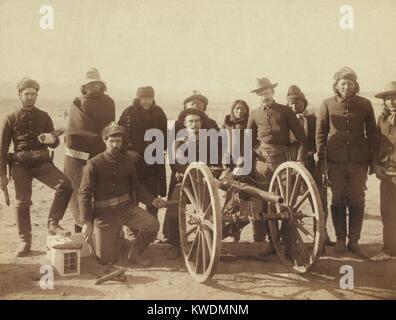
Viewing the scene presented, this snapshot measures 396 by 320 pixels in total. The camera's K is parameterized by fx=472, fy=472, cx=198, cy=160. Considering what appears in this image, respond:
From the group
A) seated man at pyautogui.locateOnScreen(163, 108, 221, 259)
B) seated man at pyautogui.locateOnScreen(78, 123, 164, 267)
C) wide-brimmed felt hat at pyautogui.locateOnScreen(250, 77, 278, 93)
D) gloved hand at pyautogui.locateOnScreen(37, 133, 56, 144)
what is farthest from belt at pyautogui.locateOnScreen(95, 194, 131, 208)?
wide-brimmed felt hat at pyautogui.locateOnScreen(250, 77, 278, 93)

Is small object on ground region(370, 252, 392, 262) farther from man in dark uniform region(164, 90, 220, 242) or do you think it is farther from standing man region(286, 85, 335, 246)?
man in dark uniform region(164, 90, 220, 242)

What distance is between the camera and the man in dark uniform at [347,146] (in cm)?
566

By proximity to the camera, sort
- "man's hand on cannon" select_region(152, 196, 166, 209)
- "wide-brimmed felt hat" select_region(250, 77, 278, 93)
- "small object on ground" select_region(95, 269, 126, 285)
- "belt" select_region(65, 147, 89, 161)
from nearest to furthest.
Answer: "small object on ground" select_region(95, 269, 126, 285) < "man's hand on cannon" select_region(152, 196, 166, 209) < "wide-brimmed felt hat" select_region(250, 77, 278, 93) < "belt" select_region(65, 147, 89, 161)

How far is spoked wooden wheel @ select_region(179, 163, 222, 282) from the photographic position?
423 centimetres

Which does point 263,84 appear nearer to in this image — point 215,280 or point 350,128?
point 350,128

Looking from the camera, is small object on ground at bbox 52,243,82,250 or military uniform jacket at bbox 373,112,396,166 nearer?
small object on ground at bbox 52,243,82,250

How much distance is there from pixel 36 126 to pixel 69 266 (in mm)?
1839

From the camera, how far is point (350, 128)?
18.6ft

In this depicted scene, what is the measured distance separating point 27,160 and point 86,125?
0.84 meters

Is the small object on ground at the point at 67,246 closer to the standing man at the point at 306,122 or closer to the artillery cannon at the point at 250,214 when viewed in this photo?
the artillery cannon at the point at 250,214

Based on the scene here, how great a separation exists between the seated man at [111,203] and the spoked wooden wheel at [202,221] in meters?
0.48

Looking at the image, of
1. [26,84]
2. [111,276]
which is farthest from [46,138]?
[111,276]

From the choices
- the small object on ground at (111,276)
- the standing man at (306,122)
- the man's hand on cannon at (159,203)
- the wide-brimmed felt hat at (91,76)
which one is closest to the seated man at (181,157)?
the man's hand on cannon at (159,203)
